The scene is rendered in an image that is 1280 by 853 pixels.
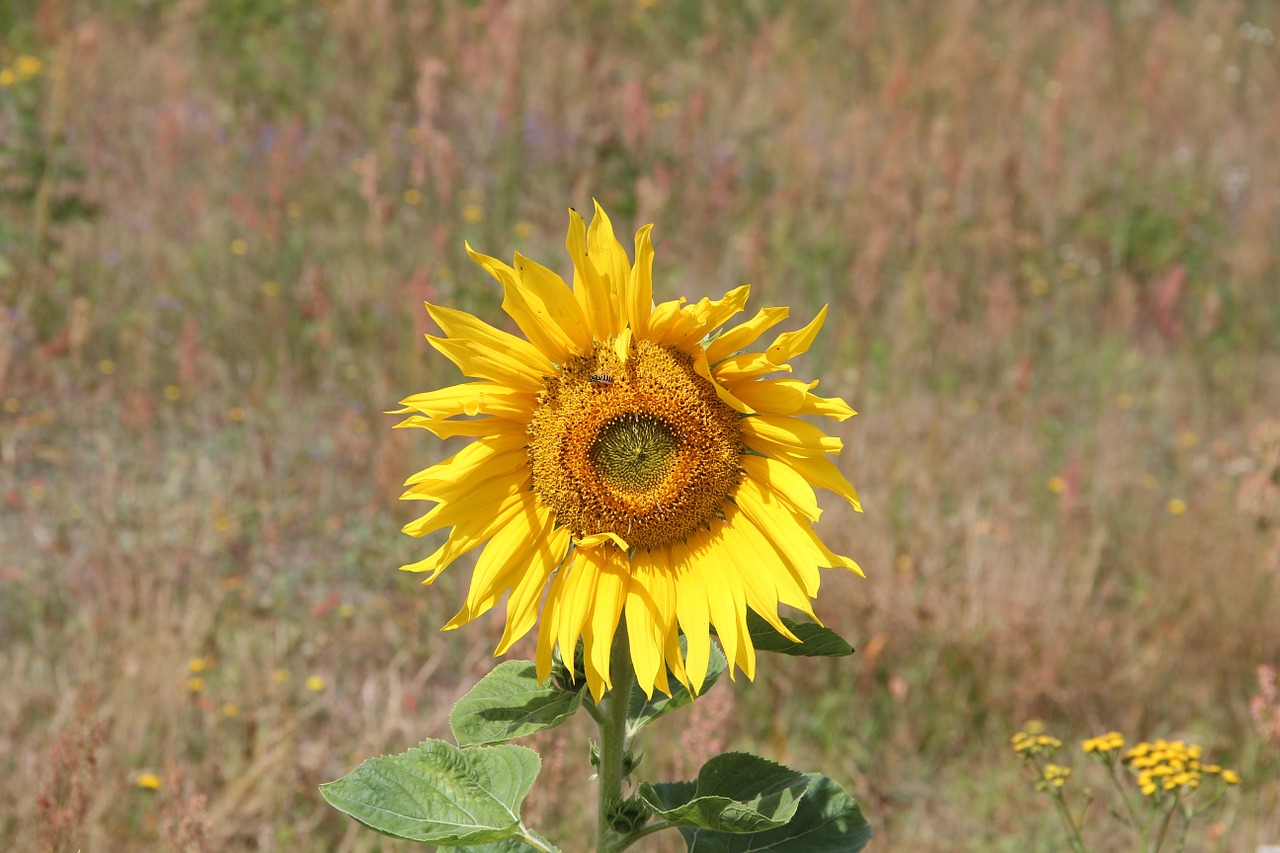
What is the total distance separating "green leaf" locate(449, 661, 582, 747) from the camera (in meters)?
1.41

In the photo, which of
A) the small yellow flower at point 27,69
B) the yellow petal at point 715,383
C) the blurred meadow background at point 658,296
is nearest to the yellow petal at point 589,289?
the yellow petal at point 715,383

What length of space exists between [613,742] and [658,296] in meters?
4.01

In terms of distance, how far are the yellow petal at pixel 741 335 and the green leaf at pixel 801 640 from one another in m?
0.36

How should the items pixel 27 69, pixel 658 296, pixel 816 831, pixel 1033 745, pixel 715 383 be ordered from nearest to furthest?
pixel 715 383
pixel 816 831
pixel 1033 745
pixel 658 296
pixel 27 69

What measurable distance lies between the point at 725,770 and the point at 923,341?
431 centimetres

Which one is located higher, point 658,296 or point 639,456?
point 658,296

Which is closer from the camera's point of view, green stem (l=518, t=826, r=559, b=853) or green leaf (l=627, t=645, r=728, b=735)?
green stem (l=518, t=826, r=559, b=853)

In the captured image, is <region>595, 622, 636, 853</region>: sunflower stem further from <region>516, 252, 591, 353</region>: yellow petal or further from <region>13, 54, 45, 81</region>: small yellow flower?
<region>13, 54, 45, 81</region>: small yellow flower

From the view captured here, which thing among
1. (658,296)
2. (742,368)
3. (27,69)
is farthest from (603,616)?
(27,69)

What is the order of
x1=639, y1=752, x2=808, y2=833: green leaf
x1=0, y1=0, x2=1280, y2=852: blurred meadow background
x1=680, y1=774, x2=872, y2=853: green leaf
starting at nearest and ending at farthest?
x1=639, y1=752, x2=808, y2=833: green leaf < x1=680, y1=774, x2=872, y2=853: green leaf < x1=0, y1=0, x2=1280, y2=852: blurred meadow background

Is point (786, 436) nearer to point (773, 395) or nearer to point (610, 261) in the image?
point (773, 395)

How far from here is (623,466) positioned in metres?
1.52

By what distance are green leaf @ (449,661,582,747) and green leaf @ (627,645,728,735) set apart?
0.53ft

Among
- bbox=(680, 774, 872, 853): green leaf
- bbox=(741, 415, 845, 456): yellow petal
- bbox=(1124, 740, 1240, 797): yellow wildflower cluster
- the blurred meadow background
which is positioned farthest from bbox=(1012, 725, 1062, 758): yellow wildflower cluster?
bbox=(741, 415, 845, 456): yellow petal
